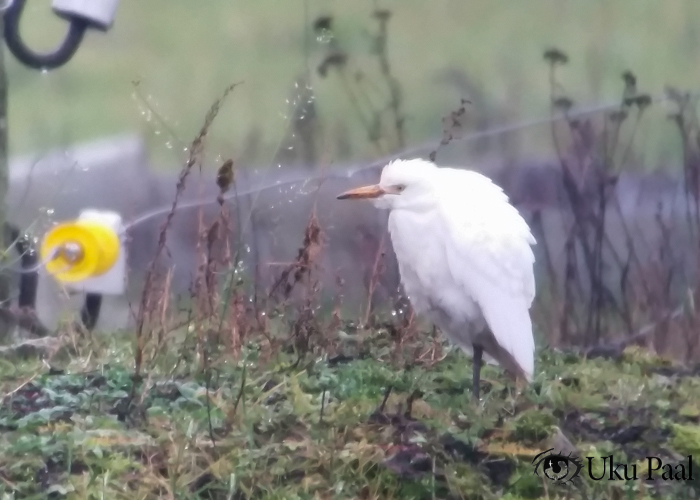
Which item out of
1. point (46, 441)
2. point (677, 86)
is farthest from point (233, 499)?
point (677, 86)

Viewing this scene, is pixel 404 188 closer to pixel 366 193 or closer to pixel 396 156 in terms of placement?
pixel 366 193

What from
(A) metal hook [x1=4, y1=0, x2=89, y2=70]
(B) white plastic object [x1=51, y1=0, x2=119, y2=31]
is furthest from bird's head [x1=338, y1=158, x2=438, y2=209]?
(A) metal hook [x1=4, y1=0, x2=89, y2=70]

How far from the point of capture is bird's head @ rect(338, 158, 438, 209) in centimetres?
248

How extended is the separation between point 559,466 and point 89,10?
227 cm

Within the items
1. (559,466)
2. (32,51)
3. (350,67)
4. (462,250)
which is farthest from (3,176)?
(559,466)

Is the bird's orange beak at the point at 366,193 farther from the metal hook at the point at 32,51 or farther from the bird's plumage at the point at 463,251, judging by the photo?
the metal hook at the point at 32,51

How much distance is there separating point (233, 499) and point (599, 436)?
3.35ft

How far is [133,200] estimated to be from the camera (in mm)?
3428

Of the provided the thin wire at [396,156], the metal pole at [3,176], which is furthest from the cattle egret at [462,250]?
the metal pole at [3,176]

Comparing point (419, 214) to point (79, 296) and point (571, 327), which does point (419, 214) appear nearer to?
point (571, 327)

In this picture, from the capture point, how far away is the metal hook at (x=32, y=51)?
3.23 m

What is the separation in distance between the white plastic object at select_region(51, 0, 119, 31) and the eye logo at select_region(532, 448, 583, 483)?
2.20 meters

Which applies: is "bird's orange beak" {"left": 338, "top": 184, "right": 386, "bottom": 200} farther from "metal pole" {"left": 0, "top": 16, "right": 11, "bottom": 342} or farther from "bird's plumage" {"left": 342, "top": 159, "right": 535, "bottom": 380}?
"metal pole" {"left": 0, "top": 16, "right": 11, "bottom": 342}

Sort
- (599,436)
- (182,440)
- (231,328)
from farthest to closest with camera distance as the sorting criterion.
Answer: (231,328) → (599,436) → (182,440)
